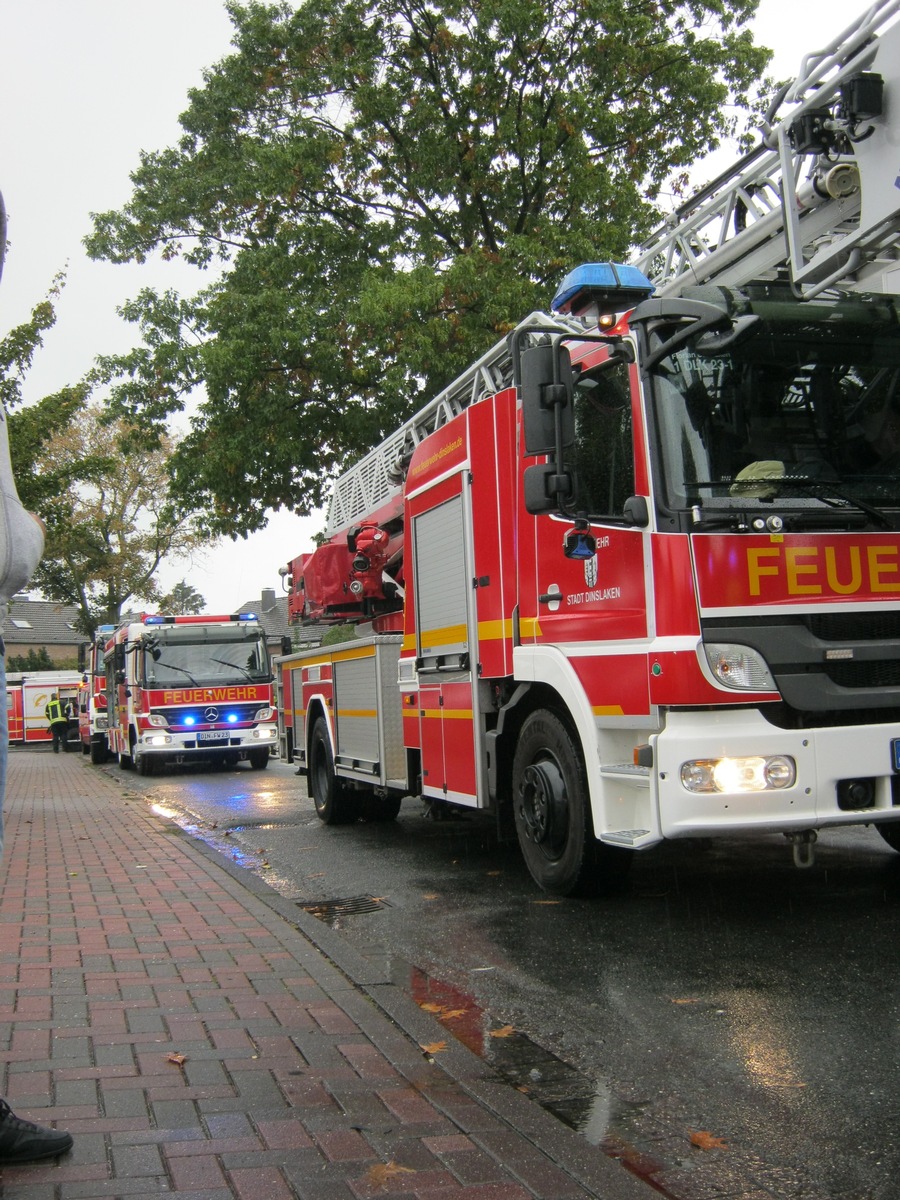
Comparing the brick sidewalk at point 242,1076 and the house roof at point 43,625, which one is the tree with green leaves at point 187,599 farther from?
the brick sidewalk at point 242,1076

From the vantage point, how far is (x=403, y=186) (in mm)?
19672

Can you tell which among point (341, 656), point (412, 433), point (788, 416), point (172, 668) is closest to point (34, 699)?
point (172, 668)

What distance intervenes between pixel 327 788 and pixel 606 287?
602 centimetres

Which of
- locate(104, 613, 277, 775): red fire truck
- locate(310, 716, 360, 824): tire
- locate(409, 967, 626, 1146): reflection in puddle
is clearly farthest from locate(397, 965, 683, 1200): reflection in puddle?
locate(104, 613, 277, 775): red fire truck

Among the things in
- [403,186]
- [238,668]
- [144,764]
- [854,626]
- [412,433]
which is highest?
[403,186]

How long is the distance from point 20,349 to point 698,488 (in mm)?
11385

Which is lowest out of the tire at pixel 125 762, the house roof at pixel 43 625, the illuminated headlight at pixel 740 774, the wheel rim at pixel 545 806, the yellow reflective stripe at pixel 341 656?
the tire at pixel 125 762

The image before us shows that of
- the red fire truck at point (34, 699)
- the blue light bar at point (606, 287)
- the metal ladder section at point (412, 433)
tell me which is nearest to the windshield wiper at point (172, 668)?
the metal ladder section at point (412, 433)

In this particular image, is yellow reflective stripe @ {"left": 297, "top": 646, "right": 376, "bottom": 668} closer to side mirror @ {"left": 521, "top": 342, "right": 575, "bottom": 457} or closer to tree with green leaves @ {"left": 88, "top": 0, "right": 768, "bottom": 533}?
side mirror @ {"left": 521, "top": 342, "right": 575, "bottom": 457}

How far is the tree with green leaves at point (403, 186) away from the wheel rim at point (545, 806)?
11234 mm

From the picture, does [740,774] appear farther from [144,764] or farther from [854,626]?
[144,764]

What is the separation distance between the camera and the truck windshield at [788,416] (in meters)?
5.59

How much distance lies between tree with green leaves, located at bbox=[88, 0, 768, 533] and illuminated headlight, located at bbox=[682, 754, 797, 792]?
12546 millimetres

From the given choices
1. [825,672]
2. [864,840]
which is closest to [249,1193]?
[825,672]
